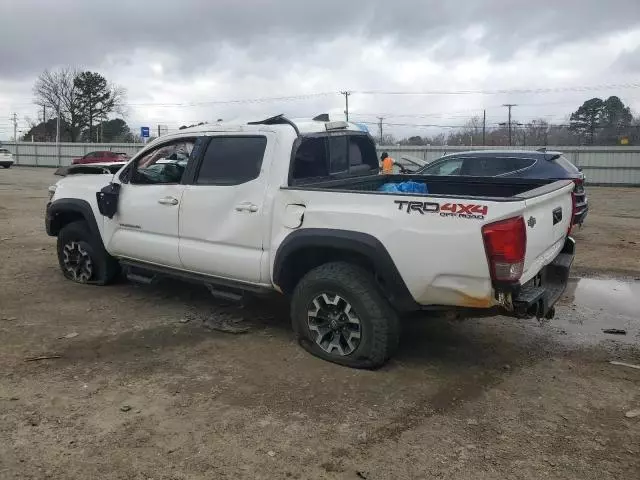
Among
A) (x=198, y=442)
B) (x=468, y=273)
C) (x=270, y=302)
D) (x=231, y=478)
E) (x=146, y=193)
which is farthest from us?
(x=270, y=302)

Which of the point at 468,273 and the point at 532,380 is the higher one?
the point at 468,273

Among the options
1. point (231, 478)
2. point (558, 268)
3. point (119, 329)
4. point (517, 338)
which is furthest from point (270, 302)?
point (231, 478)

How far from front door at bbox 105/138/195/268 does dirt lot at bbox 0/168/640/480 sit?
0.62m

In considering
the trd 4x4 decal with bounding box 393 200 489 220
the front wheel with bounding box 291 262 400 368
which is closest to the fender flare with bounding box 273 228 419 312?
the front wheel with bounding box 291 262 400 368

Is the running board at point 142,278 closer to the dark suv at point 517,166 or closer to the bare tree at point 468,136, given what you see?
the dark suv at point 517,166

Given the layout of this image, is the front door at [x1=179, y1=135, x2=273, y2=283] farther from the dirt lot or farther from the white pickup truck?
the dirt lot

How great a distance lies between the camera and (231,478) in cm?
296

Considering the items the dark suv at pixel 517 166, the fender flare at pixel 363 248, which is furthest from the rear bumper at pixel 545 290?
the dark suv at pixel 517 166

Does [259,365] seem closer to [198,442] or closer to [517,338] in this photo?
[198,442]

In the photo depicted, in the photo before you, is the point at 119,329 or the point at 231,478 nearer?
the point at 231,478

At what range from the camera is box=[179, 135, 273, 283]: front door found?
4.75 metres

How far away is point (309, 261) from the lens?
15.3ft

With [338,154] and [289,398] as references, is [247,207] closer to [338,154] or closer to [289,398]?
[338,154]

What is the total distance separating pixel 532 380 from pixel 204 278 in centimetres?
284
